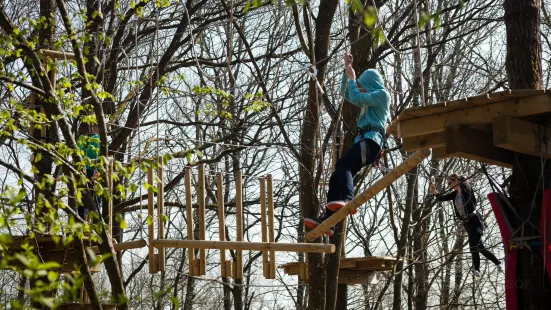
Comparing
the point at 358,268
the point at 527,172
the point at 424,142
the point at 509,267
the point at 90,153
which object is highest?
the point at 90,153

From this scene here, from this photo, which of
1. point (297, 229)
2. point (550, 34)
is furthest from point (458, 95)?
point (297, 229)

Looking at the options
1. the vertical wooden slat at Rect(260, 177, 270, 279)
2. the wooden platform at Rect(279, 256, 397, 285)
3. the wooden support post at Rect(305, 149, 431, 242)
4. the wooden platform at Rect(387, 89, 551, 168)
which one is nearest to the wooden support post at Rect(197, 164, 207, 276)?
the vertical wooden slat at Rect(260, 177, 270, 279)

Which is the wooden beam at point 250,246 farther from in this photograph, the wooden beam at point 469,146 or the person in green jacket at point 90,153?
the wooden beam at point 469,146

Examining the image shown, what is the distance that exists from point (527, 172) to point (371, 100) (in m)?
1.32

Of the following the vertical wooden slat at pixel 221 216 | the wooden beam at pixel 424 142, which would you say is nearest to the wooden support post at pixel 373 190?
the wooden beam at pixel 424 142

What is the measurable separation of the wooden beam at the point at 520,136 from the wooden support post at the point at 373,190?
0.62m

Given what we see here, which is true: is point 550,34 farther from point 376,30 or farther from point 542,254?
point 376,30

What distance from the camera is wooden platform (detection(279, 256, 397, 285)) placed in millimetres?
9438

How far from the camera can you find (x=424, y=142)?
244 inches

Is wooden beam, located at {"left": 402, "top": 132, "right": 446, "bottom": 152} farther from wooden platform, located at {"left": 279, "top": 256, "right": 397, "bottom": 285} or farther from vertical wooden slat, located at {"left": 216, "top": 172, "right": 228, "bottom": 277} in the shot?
wooden platform, located at {"left": 279, "top": 256, "right": 397, "bottom": 285}

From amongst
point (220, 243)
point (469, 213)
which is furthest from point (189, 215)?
point (469, 213)

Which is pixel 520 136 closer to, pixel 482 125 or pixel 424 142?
pixel 482 125

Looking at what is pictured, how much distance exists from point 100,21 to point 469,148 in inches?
221

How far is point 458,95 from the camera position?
16328 millimetres
